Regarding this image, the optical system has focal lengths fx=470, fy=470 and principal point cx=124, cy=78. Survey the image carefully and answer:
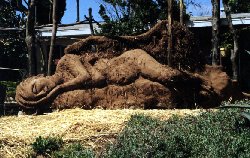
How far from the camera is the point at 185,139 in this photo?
17.4 ft

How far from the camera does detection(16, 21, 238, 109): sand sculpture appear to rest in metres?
9.17

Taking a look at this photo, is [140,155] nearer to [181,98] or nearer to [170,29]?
[181,98]

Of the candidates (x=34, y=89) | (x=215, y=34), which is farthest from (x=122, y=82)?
(x=215, y=34)

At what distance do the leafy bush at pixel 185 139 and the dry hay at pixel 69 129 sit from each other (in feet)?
1.38

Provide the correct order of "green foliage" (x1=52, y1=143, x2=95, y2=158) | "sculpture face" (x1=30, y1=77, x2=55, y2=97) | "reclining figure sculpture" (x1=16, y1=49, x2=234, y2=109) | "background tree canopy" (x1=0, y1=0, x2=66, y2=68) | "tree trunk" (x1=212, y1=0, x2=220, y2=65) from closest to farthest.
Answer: "green foliage" (x1=52, y1=143, x2=95, y2=158), "reclining figure sculpture" (x1=16, y1=49, x2=234, y2=109), "sculpture face" (x1=30, y1=77, x2=55, y2=97), "tree trunk" (x1=212, y1=0, x2=220, y2=65), "background tree canopy" (x1=0, y1=0, x2=66, y2=68)

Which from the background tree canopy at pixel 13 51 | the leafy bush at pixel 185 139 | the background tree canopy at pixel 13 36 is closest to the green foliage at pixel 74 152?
the leafy bush at pixel 185 139

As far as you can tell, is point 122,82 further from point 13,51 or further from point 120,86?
point 13,51

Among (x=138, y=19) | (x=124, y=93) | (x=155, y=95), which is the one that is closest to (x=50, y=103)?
(x=124, y=93)

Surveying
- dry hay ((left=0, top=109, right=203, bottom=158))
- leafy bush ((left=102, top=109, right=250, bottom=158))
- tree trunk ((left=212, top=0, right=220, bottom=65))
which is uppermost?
tree trunk ((left=212, top=0, right=220, bottom=65))

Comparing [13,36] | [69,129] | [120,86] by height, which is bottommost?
[69,129]

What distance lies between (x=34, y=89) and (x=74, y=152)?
4.98 meters

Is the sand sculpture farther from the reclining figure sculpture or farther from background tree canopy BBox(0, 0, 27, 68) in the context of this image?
background tree canopy BBox(0, 0, 27, 68)

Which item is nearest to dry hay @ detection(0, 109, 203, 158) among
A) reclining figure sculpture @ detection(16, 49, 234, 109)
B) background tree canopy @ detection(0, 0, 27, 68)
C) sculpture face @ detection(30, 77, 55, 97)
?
reclining figure sculpture @ detection(16, 49, 234, 109)

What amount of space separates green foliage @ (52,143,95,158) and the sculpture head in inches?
171
